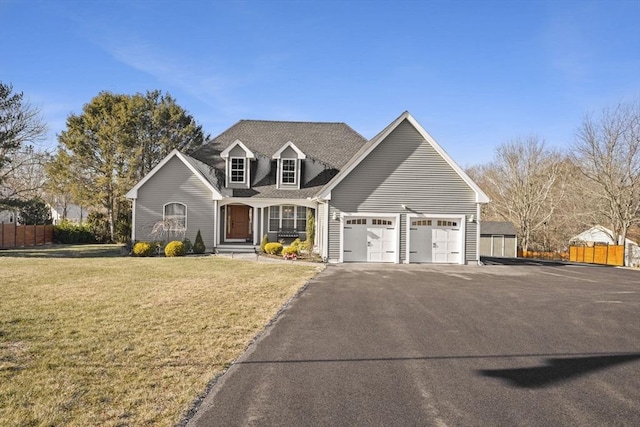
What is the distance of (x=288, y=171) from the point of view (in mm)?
24609

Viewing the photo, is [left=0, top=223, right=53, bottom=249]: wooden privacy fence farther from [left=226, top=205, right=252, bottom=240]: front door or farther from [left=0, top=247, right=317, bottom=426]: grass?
[left=0, top=247, right=317, bottom=426]: grass

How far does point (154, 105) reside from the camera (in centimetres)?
3850

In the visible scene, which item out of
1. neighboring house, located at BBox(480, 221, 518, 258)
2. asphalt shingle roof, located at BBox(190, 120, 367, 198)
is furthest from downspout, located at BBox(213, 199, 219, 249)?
neighboring house, located at BBox(480, 221, 518, 258)

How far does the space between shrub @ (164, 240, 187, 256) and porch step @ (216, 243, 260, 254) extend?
A: 2.19 meters

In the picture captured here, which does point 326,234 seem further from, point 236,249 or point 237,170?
point 237,170

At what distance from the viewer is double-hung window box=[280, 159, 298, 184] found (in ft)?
80.6

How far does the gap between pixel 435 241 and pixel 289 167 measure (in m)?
9.25

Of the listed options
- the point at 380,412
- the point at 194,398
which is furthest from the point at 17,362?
the point at 380,412

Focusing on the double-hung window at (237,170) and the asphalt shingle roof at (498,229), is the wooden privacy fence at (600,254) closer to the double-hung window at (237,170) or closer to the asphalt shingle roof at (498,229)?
the asphalt shingle roof at (498,229)

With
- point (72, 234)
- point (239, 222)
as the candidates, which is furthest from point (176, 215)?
point (72, 234)

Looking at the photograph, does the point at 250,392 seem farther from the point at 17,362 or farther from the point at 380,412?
the point at 17,362

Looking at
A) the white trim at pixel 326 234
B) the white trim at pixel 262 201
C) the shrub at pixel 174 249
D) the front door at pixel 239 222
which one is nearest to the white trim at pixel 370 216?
the white trim at pixel 326 234

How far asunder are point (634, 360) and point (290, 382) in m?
5.16

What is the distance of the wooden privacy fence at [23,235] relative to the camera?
92.7 ft
